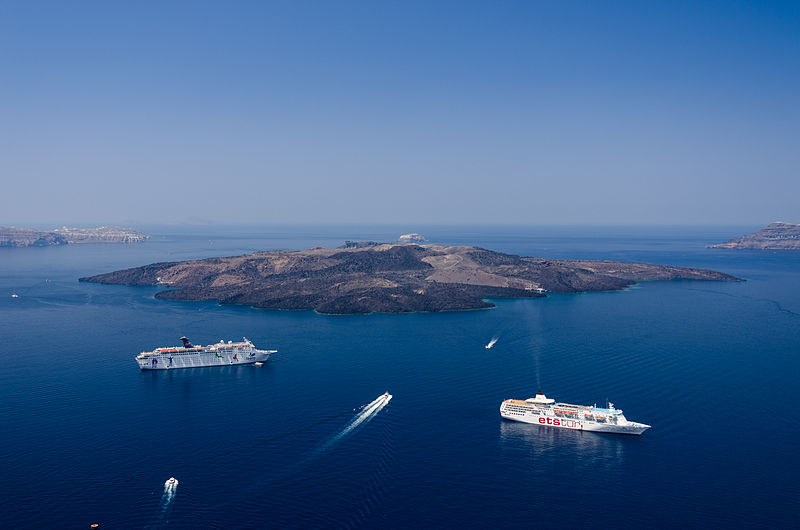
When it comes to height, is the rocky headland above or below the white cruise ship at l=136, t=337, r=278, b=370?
above

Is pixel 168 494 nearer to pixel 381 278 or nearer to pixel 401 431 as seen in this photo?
pixel 401 431

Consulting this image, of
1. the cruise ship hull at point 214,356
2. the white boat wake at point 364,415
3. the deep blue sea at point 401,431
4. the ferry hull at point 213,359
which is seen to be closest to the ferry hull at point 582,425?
the deep blue sea at point 401,431

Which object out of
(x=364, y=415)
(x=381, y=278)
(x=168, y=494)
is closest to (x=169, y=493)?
(x=168, y=494)

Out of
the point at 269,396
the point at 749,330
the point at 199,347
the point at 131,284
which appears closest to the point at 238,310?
the point at 199,347

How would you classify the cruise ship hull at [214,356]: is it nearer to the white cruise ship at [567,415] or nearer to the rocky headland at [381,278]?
the white cruise ship at [567,415]

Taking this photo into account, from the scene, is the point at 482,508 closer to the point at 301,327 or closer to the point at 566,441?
the point at 566,441

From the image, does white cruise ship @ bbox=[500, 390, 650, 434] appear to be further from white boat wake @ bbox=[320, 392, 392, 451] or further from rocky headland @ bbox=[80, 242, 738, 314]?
rocky headland @ bbox=[80, 242, 738, 314]

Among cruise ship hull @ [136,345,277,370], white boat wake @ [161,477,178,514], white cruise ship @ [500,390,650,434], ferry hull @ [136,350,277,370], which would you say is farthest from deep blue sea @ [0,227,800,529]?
cruise ship hull @ [136,345,277,370]
